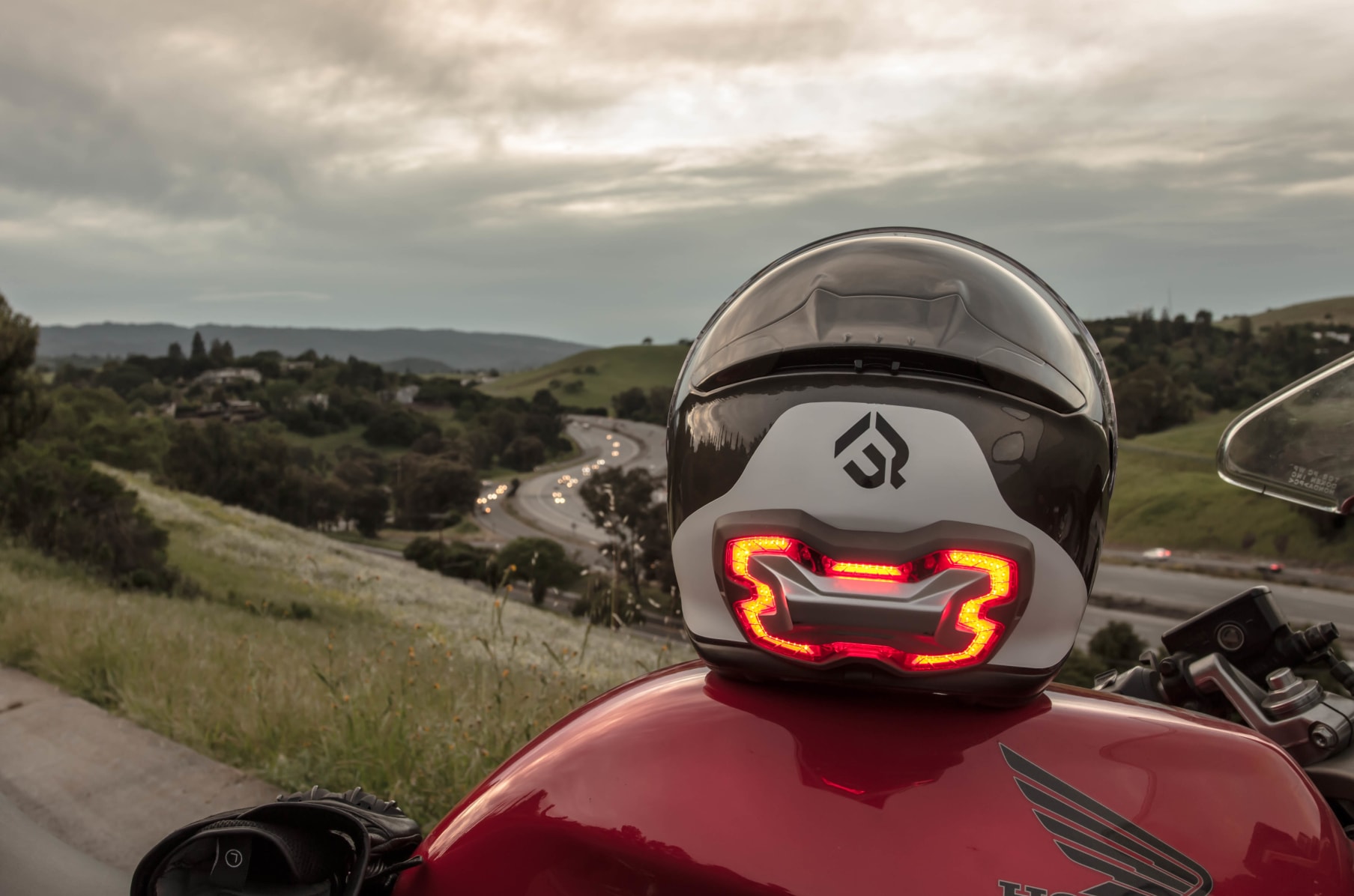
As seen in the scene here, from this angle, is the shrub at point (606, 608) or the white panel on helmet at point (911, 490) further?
the shrub at point (606, 608)

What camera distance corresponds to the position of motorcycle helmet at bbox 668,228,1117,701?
3.88 feet

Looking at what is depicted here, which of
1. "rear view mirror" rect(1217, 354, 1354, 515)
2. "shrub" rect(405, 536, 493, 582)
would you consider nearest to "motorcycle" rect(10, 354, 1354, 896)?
"rear view mirror" rect(1217, 354, 1354, 515)

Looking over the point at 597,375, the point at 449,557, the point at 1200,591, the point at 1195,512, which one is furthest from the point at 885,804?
the point at 597,375

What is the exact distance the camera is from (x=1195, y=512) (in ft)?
183

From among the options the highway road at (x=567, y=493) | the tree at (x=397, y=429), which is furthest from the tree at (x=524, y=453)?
the tree at (x=397, y=429)

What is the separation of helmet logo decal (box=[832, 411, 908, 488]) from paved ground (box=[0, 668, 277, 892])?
3546 mm

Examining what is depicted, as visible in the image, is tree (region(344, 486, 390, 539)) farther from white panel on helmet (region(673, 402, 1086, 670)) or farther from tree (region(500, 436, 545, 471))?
white panel on helmet (region(673, 402, 1086, 670))

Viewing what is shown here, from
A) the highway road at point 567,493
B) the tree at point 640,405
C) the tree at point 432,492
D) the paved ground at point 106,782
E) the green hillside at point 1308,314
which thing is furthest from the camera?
the tree at point 640,405

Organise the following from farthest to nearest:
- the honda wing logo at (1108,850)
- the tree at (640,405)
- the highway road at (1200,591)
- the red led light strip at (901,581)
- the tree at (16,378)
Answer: the tree at (640,405)
the highway road at (1200,591)
the tree at (16,378)
the red led light strip at (901,581)
the honda wing logo at (1108,850)

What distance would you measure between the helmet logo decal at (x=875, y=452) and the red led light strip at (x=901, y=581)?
0.11 m

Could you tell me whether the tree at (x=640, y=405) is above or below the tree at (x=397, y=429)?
above

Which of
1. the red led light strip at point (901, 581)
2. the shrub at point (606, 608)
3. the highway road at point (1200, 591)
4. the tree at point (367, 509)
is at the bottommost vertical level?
the tree at point (367, 509)

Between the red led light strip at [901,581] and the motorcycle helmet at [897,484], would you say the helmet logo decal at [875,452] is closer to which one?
the motorcycle helmet at [897,484]

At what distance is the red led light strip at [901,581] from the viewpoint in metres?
1.18
